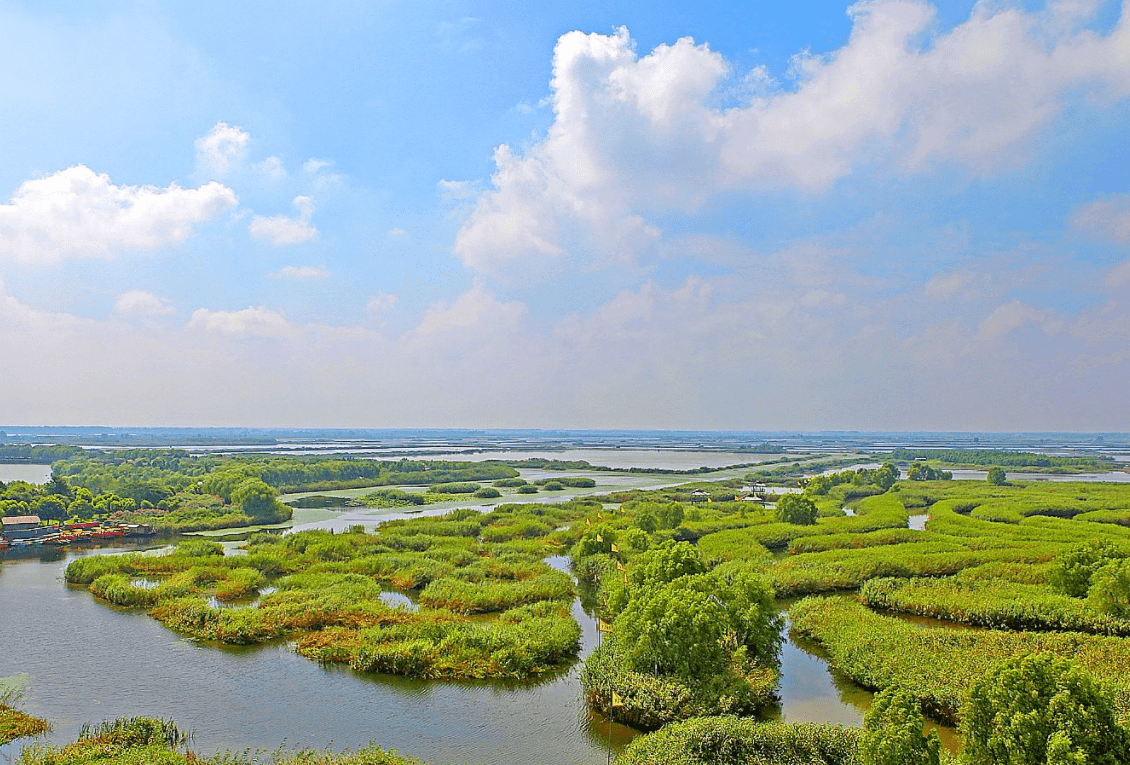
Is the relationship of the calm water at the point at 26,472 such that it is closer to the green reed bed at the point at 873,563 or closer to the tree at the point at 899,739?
the green reed bed at the point at 873,563

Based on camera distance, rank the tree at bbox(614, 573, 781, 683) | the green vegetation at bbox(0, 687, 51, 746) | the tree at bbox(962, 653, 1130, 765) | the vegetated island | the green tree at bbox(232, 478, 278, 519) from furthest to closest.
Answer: the green tree at bbox(232, 478, 278, 519), the tree at bbox(614, 573, 781, 683), the green vegetation at bbox(0, 687, 51, 746), the vegetated island, the tree at bbox(962, 653, 1130, 765)

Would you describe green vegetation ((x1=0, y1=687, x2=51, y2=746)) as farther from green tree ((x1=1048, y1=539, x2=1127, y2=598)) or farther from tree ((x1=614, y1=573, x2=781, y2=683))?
green tree ((x1=1048, y1=539, x2=1127, y2=598))

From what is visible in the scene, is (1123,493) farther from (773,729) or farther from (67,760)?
(67,760)

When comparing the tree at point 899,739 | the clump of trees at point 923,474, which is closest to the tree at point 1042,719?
the tree at point 899,739

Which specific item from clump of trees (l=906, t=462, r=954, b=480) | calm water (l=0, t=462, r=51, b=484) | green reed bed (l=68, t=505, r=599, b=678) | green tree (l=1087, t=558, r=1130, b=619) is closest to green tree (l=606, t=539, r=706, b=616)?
green reed bed (l=68, t=505, r=599, b=678)

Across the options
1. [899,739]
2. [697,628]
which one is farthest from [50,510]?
[899,739]

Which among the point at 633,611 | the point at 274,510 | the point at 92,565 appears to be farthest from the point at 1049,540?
the point at 274,510
